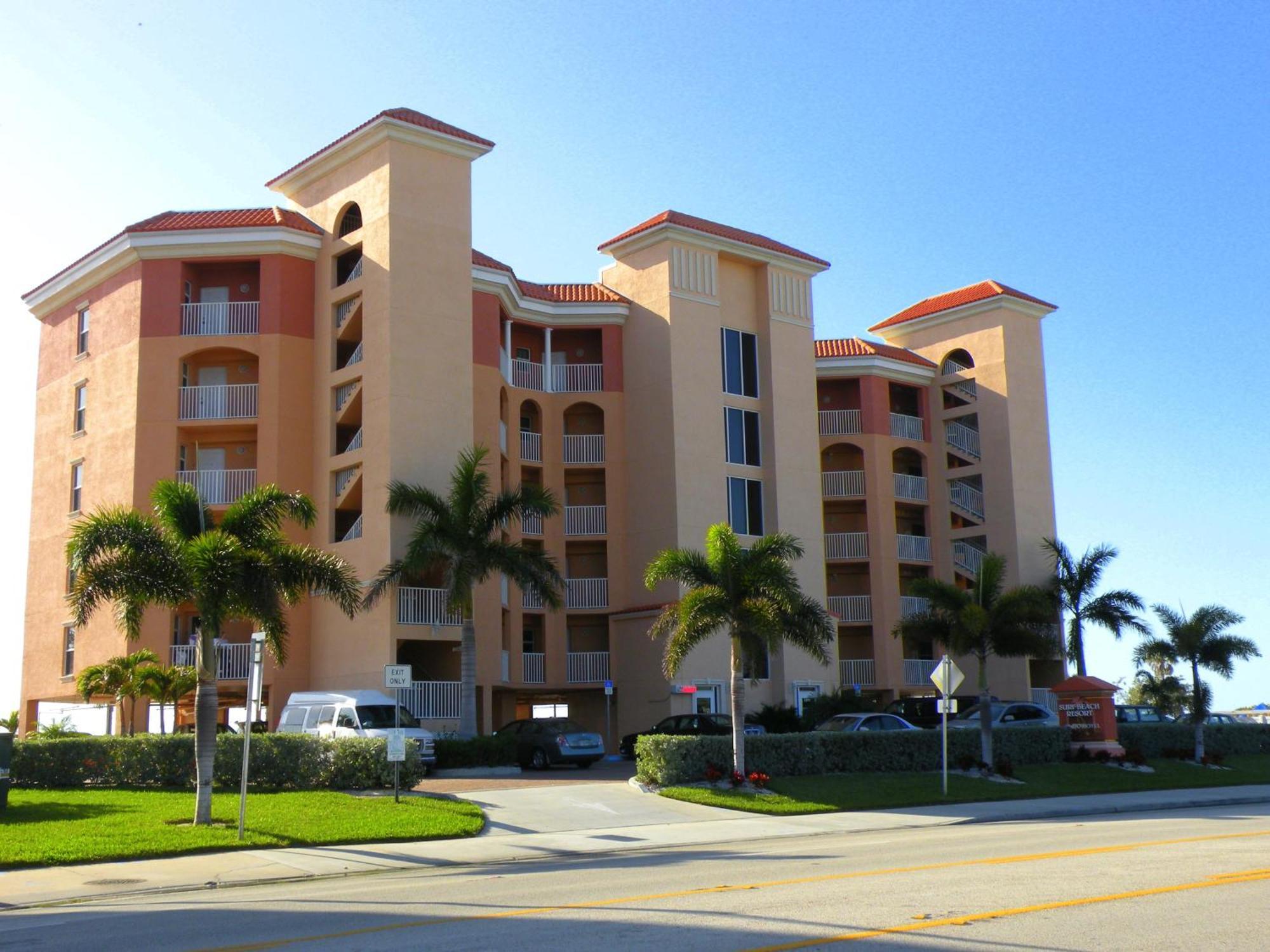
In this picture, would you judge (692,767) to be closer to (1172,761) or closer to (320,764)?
(320,764)

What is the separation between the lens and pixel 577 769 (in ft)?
112

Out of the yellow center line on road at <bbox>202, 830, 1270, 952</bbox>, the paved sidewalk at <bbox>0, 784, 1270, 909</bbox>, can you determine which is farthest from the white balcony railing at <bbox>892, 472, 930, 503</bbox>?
the yellow center line on road at <bbox>202, 830, 1270, 952</bbox>

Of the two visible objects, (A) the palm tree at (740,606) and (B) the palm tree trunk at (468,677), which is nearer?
(A) the palm tree at (740,606)

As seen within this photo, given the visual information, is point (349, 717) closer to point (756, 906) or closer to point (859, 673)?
point (756, 906)

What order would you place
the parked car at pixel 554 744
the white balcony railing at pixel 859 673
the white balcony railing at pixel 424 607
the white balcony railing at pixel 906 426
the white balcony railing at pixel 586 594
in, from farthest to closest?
the white balcony railing at pixel 906 426, the white balcony railing at pixel 859 673, the white balcony railing at pixel 586 594, the white balcony railing at pixel 424 607, the parked car at pixel 554 744

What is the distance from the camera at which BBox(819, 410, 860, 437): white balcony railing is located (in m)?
52.0

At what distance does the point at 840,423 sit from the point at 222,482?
80.4ft

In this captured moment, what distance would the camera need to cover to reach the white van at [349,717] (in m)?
30.0

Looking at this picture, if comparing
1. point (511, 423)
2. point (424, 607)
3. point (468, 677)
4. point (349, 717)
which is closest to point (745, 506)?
point (511, 423)

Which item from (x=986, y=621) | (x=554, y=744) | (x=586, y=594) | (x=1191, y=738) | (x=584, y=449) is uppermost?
(x=584, y=449)

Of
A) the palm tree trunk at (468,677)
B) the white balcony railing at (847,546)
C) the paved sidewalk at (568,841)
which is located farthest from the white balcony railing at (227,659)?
the white balcony railing at (847,546)

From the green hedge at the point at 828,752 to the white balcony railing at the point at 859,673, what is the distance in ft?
50.1

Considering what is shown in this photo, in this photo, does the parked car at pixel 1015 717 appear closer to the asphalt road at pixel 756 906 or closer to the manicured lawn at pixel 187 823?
the manicured lawn at pixel 187 823

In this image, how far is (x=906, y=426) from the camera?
5375 cm
